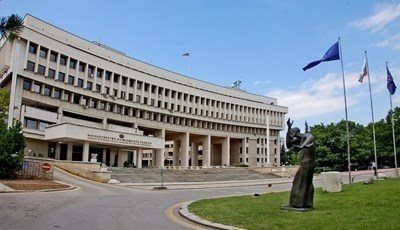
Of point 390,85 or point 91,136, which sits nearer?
point 390,85

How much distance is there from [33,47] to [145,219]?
4951 centimetres

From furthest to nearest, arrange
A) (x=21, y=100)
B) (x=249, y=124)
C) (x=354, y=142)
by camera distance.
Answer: (x=249, y=124) < (x=354, y=142) < (x=21, y=100)

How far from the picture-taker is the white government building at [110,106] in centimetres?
5220

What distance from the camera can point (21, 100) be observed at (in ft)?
171

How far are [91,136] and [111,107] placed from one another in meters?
18.2

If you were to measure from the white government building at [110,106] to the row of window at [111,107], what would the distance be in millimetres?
155

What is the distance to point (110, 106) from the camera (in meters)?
68.6

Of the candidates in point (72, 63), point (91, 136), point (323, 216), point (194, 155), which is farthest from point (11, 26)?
point (194, 155)

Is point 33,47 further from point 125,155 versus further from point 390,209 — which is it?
point 390,209

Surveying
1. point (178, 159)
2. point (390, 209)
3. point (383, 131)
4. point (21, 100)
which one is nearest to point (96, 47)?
point (21, 100)

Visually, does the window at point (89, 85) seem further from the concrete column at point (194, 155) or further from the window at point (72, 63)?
the concrete column at point (194, 155)

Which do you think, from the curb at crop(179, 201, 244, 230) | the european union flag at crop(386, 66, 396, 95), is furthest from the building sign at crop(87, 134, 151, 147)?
the curb at crop(179, 201, 244, 230)

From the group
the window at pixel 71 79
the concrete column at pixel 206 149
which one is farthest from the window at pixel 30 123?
the concrete column at pixel 206 149

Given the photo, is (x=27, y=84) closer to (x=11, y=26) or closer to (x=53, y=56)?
(x=53, y=56)
